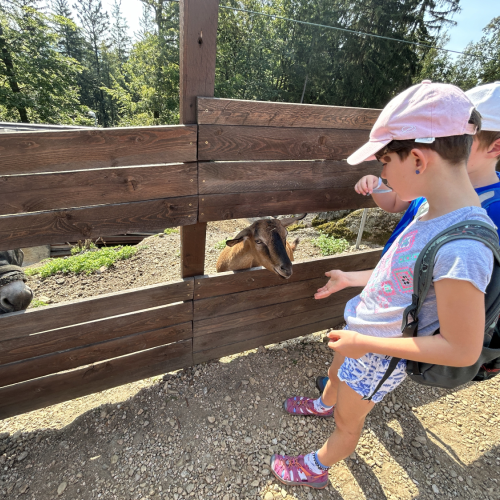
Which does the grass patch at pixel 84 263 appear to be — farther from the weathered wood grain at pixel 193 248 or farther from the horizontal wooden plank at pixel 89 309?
the weathered wood grain at pixel 193 248

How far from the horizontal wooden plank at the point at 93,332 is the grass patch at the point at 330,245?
15.2 feet

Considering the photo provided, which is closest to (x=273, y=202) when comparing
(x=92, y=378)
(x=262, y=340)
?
(x=262, y=340)

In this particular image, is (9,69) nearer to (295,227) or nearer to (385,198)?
(295,227)

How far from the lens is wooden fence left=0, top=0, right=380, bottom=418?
187 cm

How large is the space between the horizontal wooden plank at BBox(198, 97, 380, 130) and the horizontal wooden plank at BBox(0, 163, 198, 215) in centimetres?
40

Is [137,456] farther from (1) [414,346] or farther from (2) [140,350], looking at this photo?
(1) [414,346]

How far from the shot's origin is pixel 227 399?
2771 mm

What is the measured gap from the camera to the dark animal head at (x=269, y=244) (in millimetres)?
2802

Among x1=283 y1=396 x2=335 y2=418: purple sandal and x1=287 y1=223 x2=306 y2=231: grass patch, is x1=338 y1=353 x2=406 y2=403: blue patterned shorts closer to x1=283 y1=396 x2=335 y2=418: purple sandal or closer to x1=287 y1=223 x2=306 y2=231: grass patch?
x1=283 y1=396 x2=335 y2=418: purple sandal

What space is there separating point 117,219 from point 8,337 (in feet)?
3.94

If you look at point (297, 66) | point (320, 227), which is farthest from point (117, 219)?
point (297, 66)

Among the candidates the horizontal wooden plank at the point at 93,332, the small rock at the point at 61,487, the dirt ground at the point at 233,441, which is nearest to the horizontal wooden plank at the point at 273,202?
the horizontal wooden plank at the point at 93,332

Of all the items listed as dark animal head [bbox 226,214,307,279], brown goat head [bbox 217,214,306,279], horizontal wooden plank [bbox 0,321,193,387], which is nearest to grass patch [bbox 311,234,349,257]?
brown goat head [bbox 217,214,306,279]

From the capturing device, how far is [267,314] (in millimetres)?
3133
